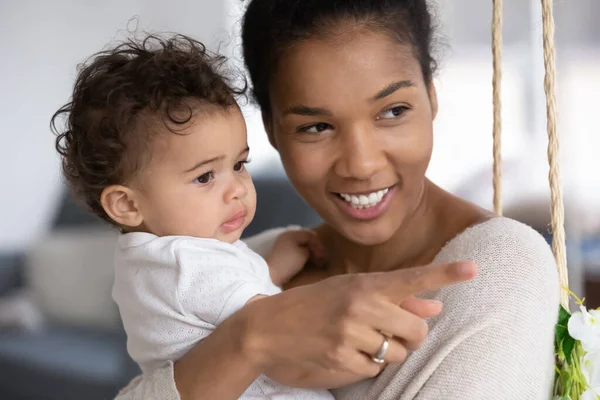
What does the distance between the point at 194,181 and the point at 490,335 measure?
485 millimetres

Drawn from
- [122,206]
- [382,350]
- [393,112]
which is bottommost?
[382,350]

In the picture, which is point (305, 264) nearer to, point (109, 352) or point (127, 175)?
point (127, 175)

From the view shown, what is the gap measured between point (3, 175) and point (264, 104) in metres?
1.73

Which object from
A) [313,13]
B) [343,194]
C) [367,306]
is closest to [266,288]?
[343,194]

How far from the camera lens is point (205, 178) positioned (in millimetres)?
1183

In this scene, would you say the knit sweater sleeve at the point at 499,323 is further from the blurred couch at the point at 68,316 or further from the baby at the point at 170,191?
the blurred couch at the point at 68,316

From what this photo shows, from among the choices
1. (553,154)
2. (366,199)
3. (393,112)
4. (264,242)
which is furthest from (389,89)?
(264,242)

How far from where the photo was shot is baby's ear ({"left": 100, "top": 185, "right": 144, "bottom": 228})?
3.86 ft

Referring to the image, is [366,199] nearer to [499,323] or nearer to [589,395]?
[499,323]

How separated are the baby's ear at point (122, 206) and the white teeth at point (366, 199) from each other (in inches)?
14.0

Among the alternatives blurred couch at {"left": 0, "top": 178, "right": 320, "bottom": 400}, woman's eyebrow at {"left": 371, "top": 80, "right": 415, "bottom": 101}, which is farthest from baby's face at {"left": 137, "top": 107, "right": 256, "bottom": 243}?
blurred couch at {"left": 0, "top": 178, "right": 320, "bottom": 400}

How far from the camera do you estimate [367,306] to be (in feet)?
2.87

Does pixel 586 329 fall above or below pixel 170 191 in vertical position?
below

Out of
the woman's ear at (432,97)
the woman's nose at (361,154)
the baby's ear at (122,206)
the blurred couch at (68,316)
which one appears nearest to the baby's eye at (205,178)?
the baby's ear at (122,206)
